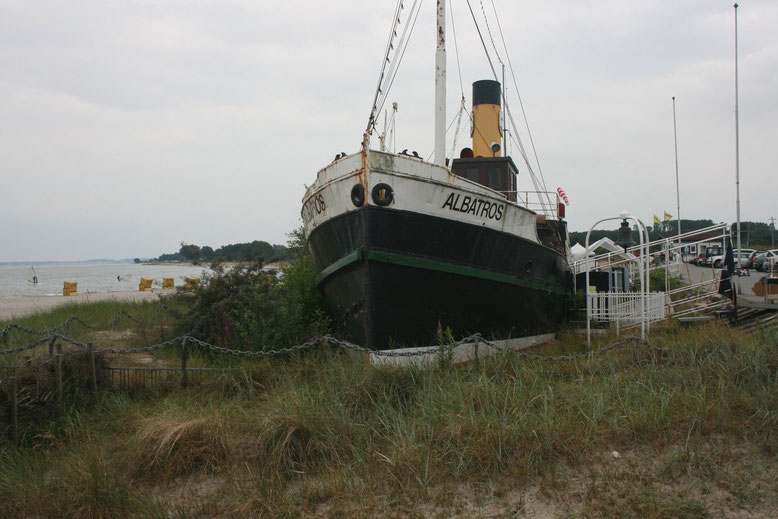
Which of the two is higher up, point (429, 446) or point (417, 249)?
point (417, 249)

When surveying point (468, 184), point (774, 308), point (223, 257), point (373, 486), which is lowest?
point (373, 486)

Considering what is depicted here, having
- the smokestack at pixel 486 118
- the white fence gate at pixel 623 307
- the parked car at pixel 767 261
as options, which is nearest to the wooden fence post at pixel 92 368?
the white fence gate at pixel 623 307

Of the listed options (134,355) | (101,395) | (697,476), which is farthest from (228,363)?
(697,476)

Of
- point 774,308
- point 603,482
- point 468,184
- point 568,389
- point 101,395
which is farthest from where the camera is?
point 774,308

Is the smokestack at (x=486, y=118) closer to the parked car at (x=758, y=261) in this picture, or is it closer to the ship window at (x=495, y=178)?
the ship window at (x=495, y=178)

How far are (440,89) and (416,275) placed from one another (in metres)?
3.36

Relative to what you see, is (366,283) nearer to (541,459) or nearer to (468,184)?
(468,184)

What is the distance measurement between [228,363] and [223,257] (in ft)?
10.9

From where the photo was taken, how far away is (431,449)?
14.3 ft

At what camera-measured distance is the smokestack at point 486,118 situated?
13.5m

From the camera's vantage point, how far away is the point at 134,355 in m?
8.62

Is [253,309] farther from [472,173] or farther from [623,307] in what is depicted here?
[623,307]

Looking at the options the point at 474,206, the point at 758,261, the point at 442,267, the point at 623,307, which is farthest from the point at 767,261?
the point at 442,267

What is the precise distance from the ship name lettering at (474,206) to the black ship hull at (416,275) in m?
0.21
